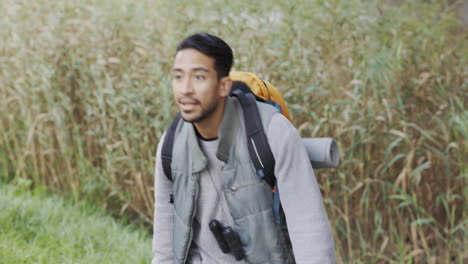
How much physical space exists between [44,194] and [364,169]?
2.65 m

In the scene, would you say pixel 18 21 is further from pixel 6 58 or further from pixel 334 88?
pixel 334 88

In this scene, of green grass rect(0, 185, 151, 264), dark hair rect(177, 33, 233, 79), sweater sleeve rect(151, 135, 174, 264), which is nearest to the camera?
dark hair rect(177, 33, 233, 79)

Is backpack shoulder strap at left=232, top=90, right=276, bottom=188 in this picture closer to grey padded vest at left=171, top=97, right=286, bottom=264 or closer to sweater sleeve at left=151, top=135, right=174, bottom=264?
grey padded vest at left=171, top=97, right=286, bottom=264

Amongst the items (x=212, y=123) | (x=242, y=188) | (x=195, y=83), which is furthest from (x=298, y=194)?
(x=195, y=83)

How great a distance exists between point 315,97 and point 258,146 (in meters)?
1.87

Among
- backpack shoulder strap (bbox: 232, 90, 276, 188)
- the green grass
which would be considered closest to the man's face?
backpack shoulder strap (bbox: 232, 90, 276, 188)

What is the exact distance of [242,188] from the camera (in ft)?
5.96

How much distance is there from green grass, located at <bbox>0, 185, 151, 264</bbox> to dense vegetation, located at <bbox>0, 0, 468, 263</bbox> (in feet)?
0.87

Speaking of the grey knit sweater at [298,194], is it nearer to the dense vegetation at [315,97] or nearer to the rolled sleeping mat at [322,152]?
the rolled sleeping mat at [322,152]

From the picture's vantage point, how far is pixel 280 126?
1788 mm

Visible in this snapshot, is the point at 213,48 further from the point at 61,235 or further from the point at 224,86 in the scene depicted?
the point at 61,235

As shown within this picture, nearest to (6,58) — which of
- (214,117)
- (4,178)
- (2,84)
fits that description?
(2,84)

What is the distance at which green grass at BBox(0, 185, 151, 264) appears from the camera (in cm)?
335

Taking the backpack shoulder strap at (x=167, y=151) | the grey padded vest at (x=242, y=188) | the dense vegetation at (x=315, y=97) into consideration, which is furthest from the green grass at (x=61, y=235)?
the grey padded vest at (x=242, y=188)
